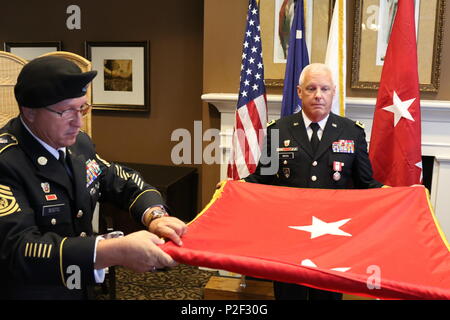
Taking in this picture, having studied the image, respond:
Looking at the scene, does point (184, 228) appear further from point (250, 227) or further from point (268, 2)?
point (268, 2)

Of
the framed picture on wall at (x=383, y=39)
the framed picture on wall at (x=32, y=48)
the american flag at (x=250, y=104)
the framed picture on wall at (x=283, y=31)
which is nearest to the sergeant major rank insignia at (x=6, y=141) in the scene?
the american flag at (x=250, y=104)

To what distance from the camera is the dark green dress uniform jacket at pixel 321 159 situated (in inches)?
95.2

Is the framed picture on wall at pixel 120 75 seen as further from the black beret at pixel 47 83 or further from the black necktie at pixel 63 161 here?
the black beret at pixel 47 83

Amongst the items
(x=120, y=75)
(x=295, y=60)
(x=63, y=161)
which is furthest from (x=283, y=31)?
(x=63, y=161)

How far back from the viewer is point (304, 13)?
10.9 ft

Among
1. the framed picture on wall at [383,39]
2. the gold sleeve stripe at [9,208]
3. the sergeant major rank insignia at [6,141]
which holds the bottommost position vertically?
the gold sleeve stripe at [9,208]

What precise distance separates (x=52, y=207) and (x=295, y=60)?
7.26 feet

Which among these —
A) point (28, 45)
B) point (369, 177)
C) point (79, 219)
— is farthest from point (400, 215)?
point (28, 45)

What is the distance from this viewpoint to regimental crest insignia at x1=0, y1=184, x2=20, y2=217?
1186mm

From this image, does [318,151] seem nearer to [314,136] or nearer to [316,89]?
[314,136]

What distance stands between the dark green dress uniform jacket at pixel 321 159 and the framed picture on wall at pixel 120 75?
7.55 ft

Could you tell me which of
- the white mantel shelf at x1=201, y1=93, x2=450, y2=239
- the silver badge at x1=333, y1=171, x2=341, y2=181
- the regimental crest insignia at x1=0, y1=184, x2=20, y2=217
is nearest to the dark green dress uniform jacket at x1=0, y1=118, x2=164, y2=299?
the regimental crest insignia at x1=0, y1=184, x2=20, y2=217

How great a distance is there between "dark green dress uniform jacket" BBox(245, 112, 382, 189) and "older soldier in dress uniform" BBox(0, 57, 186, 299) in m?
1.09

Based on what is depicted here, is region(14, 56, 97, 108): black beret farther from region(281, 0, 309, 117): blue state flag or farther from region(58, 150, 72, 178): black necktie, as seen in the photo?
region(281, 0, 309, 117): blue state flag
